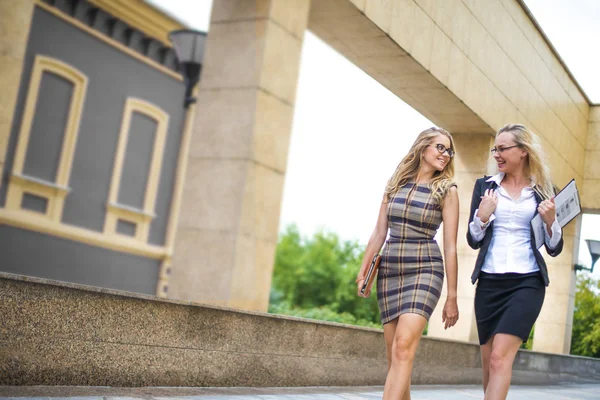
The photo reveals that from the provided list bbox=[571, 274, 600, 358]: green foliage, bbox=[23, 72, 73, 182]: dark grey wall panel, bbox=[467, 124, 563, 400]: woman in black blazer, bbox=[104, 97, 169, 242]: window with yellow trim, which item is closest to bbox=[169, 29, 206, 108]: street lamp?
bbox=[467, 124, 563, 400]: woman in black blazer

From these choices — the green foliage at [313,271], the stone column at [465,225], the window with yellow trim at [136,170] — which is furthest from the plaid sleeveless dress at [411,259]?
the green foliage at [313,271]

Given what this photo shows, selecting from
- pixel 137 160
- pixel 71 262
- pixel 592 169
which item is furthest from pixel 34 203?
pixel 592 169

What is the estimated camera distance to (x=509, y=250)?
413cm

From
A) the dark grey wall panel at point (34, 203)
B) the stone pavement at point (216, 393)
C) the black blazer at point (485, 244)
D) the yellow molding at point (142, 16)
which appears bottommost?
the stone pavement at point (216, 393)

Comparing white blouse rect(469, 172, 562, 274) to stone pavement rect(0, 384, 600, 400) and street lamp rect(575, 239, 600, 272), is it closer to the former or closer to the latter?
stone pavement rect(0, 384, 600, 400)

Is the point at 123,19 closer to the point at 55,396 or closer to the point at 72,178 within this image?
the point at 72,178

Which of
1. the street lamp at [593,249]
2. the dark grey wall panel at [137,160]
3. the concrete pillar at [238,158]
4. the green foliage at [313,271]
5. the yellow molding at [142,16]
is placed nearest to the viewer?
the concrete pillar at [238,158]

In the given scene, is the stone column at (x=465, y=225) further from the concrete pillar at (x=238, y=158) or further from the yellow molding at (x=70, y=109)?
the yellow molding at (x=70, y=109)

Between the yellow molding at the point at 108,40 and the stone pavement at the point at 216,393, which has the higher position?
the yellow molding at the point at 108,40

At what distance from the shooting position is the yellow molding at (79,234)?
15.8m

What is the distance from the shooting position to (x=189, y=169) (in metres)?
6.58

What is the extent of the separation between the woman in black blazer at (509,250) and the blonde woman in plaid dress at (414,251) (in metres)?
0.23

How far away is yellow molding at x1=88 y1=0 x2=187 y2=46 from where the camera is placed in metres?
18.0

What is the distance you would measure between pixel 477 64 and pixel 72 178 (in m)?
10.4
